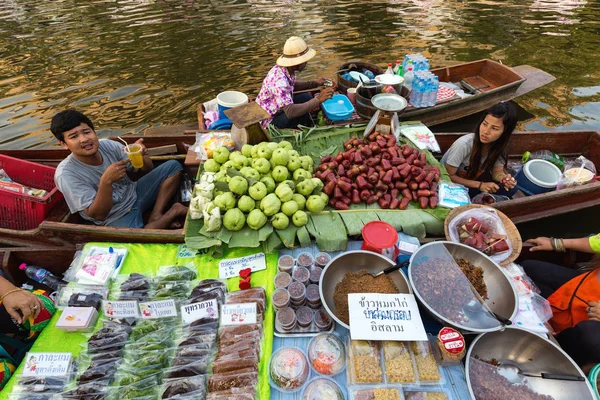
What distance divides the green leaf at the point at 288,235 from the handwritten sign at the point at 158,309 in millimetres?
1274

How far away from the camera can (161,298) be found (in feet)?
9.77

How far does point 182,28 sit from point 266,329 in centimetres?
1509

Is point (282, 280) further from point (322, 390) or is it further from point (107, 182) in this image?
point (107, 182)

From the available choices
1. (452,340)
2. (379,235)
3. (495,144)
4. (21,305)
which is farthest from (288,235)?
(495,144)

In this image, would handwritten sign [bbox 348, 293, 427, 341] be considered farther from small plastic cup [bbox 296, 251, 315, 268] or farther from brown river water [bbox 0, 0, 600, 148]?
brown river water [bbox 0, 0, 600, 148]

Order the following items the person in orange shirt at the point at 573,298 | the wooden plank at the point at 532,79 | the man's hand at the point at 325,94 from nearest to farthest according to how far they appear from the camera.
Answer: the person in orange shirt at the point at 573,298, the man's hand at the point at 325,94, the wooden plank at the point at 532,79

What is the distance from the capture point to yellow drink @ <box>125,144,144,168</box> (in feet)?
13.1

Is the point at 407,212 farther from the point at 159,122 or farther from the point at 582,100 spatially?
the point at 582,100

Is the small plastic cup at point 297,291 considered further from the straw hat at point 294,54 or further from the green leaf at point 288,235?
the straw hat at point 294,54

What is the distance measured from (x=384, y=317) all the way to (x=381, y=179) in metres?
2.11

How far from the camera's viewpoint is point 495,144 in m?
4.16

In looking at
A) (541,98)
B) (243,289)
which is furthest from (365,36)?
(243,289)

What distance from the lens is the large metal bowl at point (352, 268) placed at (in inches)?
112

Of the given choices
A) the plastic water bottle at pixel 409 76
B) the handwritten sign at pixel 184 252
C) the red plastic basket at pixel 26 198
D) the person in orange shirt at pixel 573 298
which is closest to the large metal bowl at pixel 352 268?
the person in orange shirt at pixel 573 298
